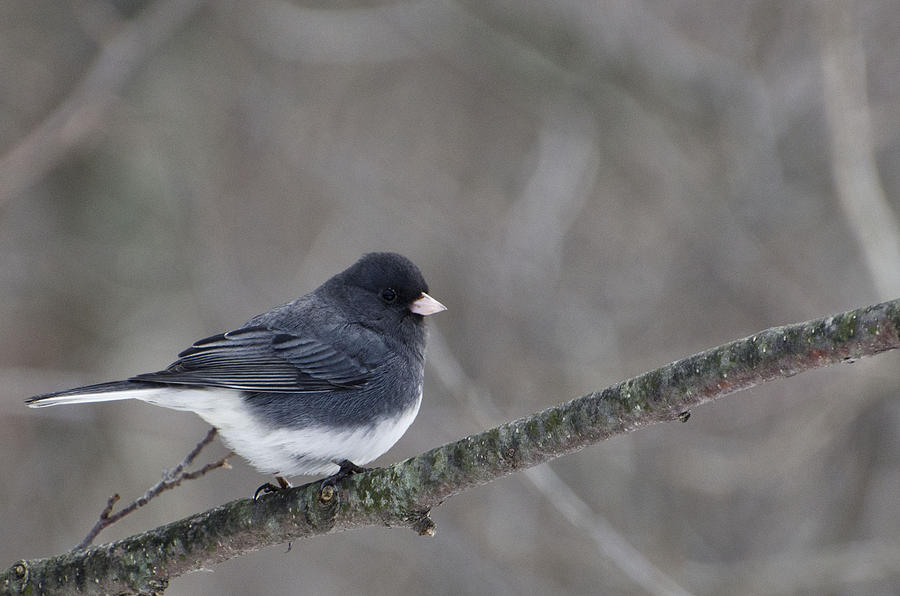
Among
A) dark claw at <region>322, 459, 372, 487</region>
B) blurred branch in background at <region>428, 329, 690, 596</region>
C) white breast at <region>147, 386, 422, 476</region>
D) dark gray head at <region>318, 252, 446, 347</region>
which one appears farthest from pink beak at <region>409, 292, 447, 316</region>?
dark claw at <region>322, 459, 372, 487</region>

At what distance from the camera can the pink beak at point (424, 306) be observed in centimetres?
311

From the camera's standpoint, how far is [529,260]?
445 cm

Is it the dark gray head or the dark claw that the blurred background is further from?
the dark claw

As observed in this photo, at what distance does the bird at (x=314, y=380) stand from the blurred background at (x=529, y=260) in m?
1.33

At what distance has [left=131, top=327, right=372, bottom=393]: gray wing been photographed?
2686 mm

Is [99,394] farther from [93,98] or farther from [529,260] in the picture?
[529,260]

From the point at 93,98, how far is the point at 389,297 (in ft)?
5.49

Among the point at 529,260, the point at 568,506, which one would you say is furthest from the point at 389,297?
the point at 529,260

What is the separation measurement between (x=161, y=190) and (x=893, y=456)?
411 centimetres

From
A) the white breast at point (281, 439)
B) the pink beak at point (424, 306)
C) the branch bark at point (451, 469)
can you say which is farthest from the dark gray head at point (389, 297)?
the branch bark at point (451, 469)

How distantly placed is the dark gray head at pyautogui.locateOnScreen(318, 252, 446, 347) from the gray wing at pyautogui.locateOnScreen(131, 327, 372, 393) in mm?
269

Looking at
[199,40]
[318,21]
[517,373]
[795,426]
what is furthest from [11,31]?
[795,426]

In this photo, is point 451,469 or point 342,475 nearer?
point 451,469

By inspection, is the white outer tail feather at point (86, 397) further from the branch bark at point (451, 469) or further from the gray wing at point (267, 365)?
the branch bark at point (451, 469)
